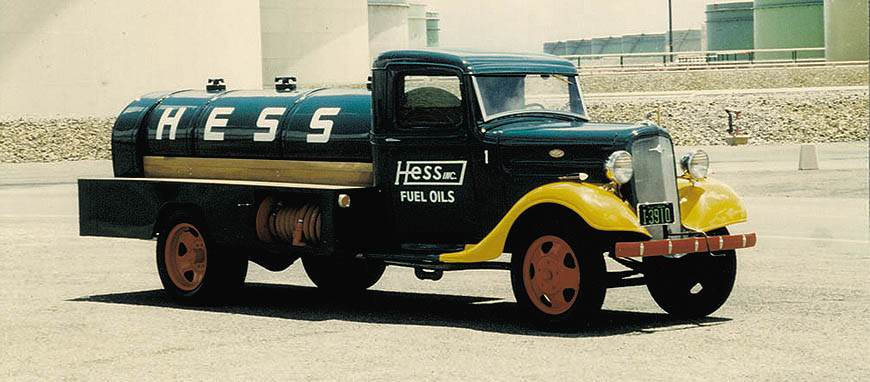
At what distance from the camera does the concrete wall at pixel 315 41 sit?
64.6 metres

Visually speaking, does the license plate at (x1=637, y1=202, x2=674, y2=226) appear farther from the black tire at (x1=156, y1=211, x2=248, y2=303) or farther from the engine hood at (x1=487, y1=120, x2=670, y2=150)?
the black tire at (x1=156, y1=211, x2=248, y2=303)

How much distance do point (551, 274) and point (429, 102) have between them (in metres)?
1.86

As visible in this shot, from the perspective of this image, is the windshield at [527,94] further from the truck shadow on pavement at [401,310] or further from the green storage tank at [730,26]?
the green storage tank at [730,26]

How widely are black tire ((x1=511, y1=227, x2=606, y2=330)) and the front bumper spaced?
23 centimetres

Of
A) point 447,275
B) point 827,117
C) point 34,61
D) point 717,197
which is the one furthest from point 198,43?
point 717,197

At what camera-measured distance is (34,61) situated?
39.8 meters

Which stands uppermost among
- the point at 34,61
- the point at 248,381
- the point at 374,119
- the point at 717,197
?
the point at 34,61

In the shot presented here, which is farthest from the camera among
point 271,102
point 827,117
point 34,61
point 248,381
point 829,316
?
point 827,117

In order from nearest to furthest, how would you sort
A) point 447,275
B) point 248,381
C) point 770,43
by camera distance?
point 248,381 < point 447,275 < point 770,43

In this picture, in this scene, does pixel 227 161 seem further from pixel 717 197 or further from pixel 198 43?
pixel 198 43

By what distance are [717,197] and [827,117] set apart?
113 feet

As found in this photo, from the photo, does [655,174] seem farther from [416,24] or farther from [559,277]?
[416,24]

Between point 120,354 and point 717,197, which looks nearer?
point 120,354

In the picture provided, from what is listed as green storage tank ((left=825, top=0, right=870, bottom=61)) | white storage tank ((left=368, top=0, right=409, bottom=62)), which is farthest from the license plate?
white storage tank ((left=368, top=0, right=409, bottom=62))
